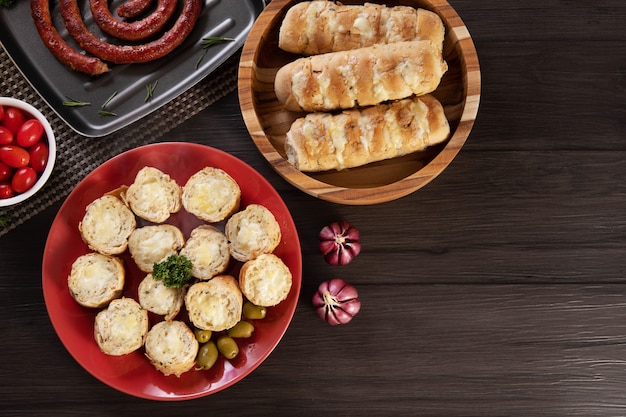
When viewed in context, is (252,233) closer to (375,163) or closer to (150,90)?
(375,163)

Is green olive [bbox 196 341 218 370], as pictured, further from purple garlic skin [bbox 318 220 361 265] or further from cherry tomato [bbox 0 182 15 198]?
cherry tomato [bbox 0 182 15 198]

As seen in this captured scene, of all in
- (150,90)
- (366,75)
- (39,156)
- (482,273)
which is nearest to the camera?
(366,75)

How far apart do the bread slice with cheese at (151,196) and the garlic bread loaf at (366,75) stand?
20.3 inches

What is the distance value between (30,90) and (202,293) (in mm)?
1003

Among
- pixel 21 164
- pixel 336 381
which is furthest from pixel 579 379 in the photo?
pixel 21 164

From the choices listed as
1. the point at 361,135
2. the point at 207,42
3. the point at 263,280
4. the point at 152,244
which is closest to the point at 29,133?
the point at 152,244

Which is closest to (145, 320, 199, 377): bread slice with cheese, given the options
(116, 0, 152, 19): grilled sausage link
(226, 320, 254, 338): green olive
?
(226, 320, 254, 338): green olive

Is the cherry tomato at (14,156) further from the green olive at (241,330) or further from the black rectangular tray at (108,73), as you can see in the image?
the green olive at (241,330)

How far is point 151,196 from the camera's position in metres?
2.18

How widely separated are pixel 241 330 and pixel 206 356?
0.14m

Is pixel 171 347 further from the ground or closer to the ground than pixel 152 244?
closer to the ground

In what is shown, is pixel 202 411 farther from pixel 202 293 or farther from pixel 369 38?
pixel 369 38

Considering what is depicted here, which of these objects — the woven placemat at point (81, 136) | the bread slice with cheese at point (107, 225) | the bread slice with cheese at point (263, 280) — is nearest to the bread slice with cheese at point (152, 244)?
the bread slice with cheese at point (107, 225)

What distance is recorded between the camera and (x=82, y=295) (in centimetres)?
218
